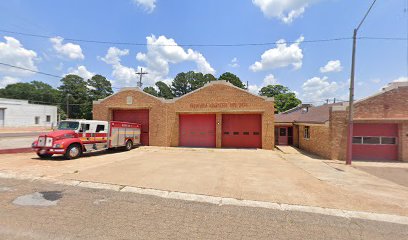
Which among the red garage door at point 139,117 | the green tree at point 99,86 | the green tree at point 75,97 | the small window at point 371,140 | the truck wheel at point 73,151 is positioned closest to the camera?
the truck wheel at point 73,151

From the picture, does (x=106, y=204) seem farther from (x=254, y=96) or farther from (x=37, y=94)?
(x=37, y=94)

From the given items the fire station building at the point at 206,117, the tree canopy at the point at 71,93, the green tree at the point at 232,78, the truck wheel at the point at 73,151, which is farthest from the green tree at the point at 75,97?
the truck wheel at the point at 73,151

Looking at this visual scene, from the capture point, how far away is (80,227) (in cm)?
409

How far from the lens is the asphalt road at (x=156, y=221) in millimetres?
3903

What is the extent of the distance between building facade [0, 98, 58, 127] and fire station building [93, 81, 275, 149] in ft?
111

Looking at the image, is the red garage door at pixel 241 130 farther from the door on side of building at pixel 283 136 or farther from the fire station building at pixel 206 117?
the door on side of building at pixel 283 136

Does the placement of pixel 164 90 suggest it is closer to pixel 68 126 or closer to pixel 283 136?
pixel 283 136

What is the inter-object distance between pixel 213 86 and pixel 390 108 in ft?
41.6

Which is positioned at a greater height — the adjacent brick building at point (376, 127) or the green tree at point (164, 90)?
the green tree at point (164, 90)

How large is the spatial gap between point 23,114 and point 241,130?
4680cm

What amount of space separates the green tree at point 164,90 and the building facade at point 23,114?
43.0 meters

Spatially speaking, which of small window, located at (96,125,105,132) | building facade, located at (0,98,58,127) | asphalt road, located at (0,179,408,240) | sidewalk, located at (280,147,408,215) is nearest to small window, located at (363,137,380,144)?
sidewalk, located at (280,147,408,215)

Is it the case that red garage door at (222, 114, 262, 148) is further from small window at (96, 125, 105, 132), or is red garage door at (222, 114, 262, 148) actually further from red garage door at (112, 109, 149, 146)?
small window at (96, 125, 105, 132)

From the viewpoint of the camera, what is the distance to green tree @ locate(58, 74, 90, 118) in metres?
67.4
